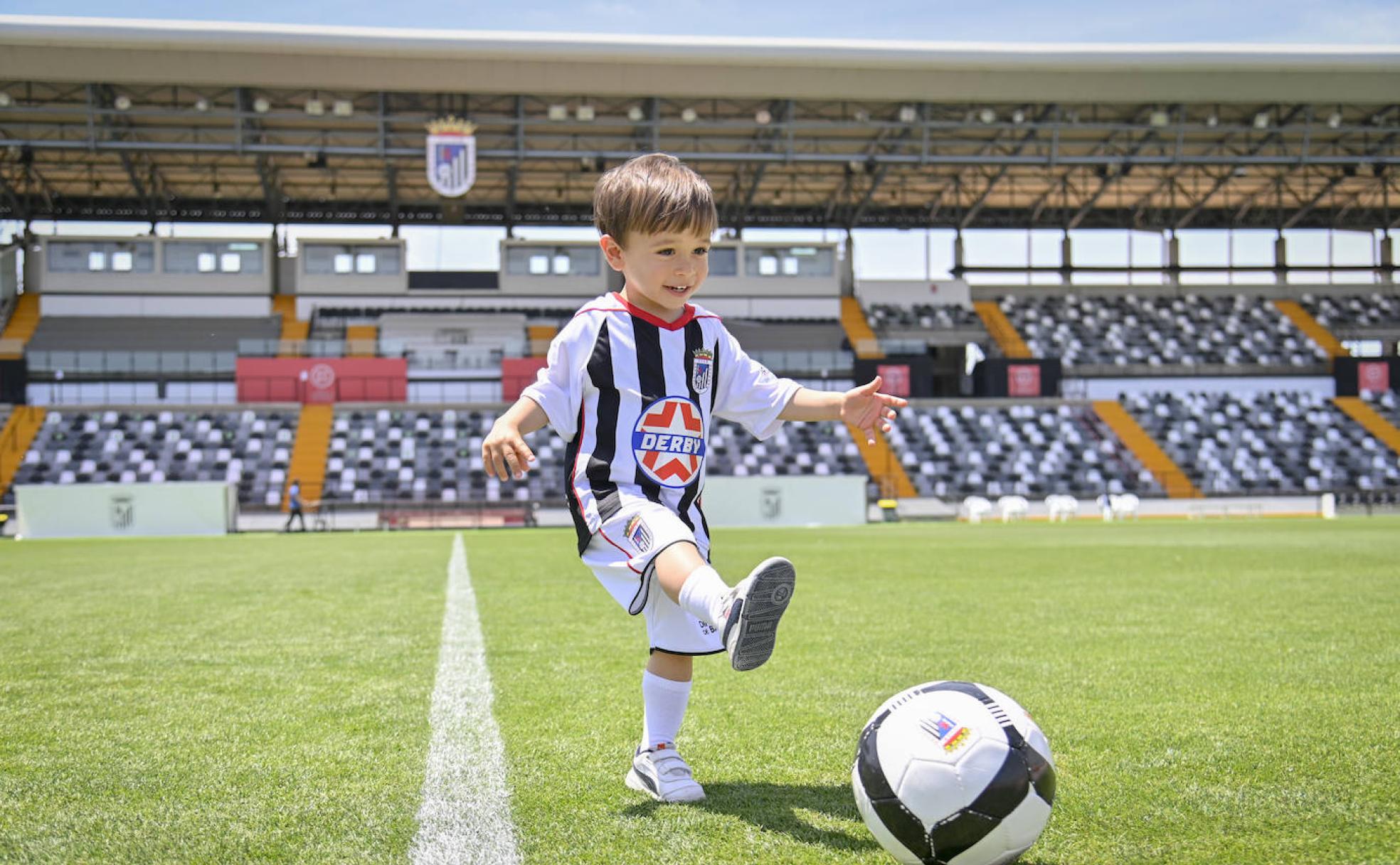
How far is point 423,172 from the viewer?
39.2 metres

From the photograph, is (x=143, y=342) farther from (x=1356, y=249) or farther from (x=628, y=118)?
(x=1356, y=249)

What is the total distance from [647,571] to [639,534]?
9 centimetres

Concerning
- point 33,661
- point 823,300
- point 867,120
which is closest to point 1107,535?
point 33,661

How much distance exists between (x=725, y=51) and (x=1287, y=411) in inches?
782

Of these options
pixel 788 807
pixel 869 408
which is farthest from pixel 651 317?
pixel 788 807

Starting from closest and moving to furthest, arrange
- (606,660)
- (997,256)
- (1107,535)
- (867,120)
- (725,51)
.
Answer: (606,660) < (1107,535) < (725,51) < (867,120) < (997,256)

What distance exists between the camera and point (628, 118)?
34.3 meters

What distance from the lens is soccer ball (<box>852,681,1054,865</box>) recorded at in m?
2.40

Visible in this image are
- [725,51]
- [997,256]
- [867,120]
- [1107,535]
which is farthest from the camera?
[997,256]

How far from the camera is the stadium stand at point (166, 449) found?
98.2ft

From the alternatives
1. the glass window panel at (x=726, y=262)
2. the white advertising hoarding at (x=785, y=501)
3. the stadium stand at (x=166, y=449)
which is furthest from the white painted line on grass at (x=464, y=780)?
the glass window panel at (x=726, y=262)

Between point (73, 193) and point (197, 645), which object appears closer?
point (197, 645)

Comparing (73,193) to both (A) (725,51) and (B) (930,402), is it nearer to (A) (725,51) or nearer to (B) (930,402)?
(A) (725,51)

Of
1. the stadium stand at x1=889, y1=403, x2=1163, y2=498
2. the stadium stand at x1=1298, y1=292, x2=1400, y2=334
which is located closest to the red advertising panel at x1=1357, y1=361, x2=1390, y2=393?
the stadium stand at x1=1298, y1=292, x2=1400, y2=334
